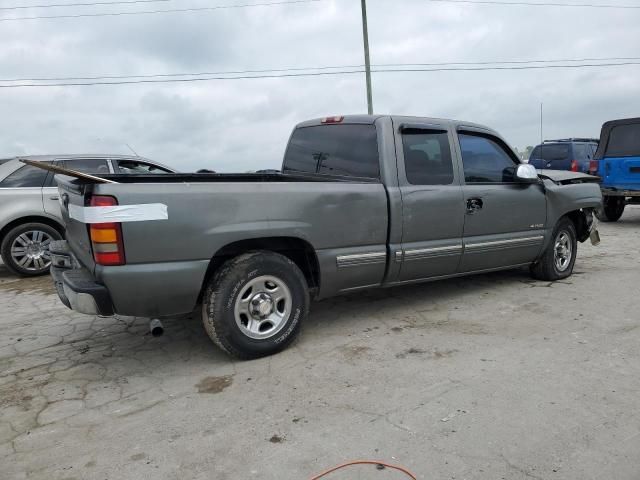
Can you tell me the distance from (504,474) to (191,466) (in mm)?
1459

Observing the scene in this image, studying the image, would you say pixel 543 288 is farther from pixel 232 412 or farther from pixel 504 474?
pixel 232 412

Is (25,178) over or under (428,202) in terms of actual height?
over

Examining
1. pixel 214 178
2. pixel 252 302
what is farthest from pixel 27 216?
pixel 252 302

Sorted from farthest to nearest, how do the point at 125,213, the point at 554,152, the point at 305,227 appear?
the point at 554,152 → the point at 305,227 → the point at 125,213

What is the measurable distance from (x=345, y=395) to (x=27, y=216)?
5.66 metres

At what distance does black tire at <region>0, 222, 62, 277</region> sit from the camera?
6684 mm

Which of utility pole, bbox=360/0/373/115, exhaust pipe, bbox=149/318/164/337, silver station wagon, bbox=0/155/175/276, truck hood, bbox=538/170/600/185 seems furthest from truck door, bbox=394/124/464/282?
utility pole, bbox=360/0/373/115

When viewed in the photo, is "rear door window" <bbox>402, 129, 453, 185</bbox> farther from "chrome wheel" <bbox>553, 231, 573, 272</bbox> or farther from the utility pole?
the utility pole

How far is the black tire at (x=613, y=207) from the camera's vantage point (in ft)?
35.1

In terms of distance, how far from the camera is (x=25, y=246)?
6.79 meters

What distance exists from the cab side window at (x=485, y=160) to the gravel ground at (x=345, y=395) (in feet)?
4.04

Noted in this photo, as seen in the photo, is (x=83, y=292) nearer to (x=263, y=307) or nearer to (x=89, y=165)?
(x=263, y=307)

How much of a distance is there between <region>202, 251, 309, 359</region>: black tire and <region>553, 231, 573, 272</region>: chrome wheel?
3.40 metres

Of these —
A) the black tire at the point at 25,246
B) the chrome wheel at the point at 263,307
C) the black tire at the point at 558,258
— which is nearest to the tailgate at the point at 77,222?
the chrome wheel at the point at 263,307
